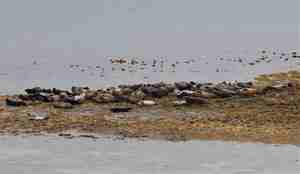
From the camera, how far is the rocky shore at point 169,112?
2864 centimetres

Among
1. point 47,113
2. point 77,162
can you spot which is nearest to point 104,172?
point 77,162

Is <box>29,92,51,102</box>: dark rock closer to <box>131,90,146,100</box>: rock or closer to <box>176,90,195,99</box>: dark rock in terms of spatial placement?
<box>131,90,146,100</box>: rock

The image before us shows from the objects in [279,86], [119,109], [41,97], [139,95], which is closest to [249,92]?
[279,86]

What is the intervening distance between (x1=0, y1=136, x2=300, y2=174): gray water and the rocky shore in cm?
121

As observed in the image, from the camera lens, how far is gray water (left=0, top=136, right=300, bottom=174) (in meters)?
23.5

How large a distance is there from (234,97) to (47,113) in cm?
542

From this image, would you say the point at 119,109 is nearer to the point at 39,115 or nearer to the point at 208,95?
the point at 39,115

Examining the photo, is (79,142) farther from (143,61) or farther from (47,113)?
(143,61)

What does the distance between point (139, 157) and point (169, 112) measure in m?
6.44

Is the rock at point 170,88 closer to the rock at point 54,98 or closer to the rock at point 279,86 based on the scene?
the rock at point 279,86

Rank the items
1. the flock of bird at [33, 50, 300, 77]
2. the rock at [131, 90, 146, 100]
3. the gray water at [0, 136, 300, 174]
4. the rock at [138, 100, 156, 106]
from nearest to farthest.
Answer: the gray water at [0, 136, 300, 174] < the rock at [138, 100, 156, 106] < the rock at [131, 90, 146, 100] < the flock of bird at [33, 50, 300, 77]

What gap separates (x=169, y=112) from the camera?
3138 cm

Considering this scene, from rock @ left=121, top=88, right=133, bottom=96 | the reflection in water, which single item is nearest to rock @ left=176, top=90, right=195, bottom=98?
rock @ left=121, top=88, right=133, bottom=96

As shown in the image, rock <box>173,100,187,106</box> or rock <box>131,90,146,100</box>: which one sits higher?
rock <box>131,90,146,100</box>
